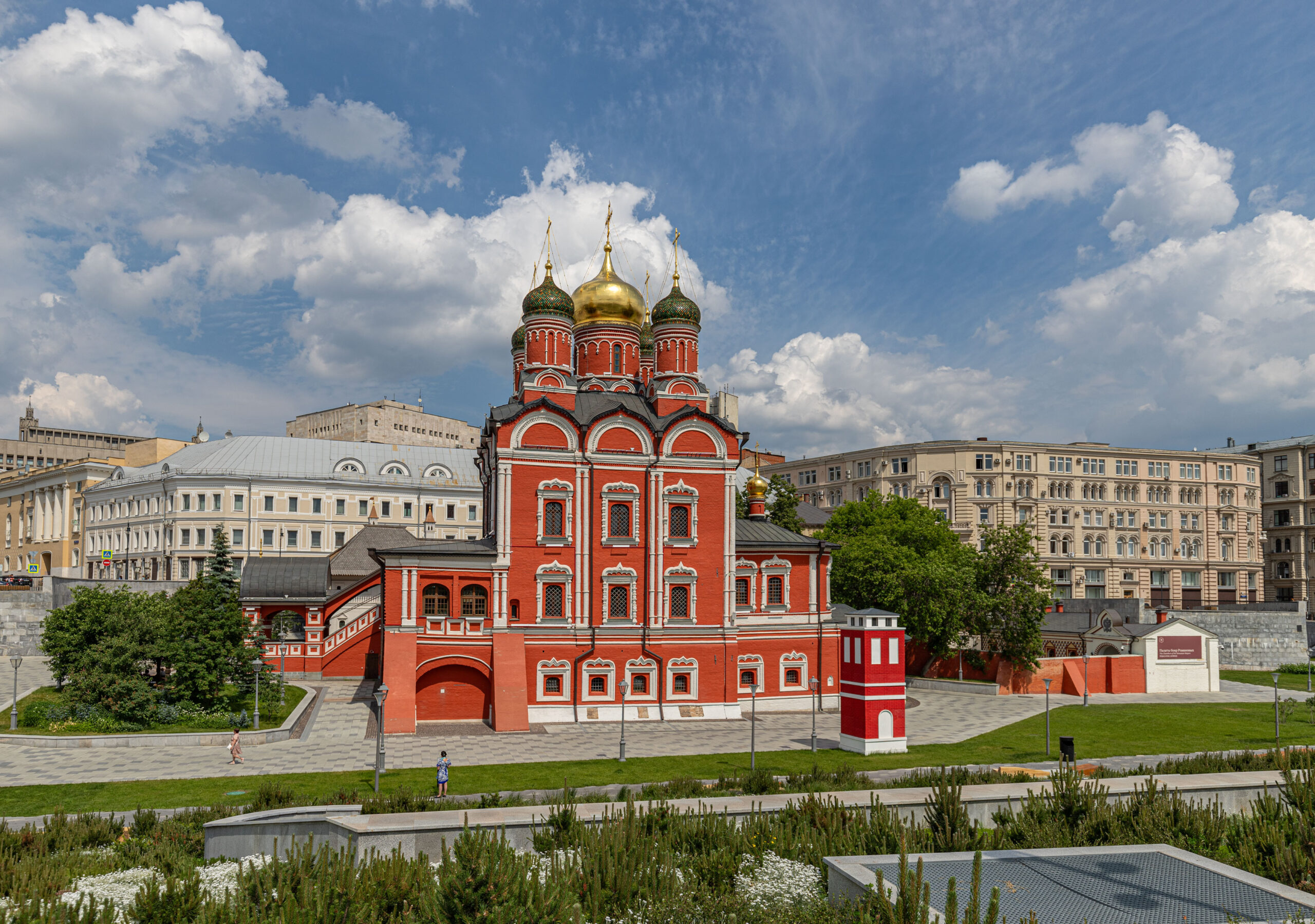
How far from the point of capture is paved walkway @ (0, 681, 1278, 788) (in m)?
24.5

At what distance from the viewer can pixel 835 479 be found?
8444 centimetres

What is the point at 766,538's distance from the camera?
40594mm

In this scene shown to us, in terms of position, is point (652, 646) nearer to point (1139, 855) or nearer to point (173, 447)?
point (1139, 855)

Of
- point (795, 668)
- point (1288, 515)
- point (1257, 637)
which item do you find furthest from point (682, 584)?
point (1288, 515)

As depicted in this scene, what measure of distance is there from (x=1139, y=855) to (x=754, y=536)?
96.6ft

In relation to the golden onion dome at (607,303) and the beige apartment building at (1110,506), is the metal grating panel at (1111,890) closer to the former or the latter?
the golden onion dome at (607,303)

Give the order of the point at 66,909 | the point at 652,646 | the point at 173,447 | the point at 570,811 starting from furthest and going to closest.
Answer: the point at 173,447 → the point at 652,646 → the point at 570,811 → the point at 66,909

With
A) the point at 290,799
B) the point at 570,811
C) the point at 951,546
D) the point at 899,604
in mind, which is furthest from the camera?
the point at 951,546

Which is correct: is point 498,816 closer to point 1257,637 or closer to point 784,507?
Result: point 784,507

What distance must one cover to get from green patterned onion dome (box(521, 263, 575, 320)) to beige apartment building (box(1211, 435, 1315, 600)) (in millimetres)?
69700

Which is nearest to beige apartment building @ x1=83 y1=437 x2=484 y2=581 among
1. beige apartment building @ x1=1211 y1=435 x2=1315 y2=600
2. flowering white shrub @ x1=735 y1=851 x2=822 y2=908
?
flowering white shrub @ x1=735 y1=851 x2=822 y2=908

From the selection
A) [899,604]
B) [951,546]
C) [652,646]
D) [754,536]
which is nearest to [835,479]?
[951,546]

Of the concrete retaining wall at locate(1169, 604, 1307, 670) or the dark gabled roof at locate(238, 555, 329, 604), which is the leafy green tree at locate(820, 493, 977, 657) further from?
the dark gabled roof at locate(238, 555, 329, 604)

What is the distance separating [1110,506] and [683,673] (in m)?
54.9
